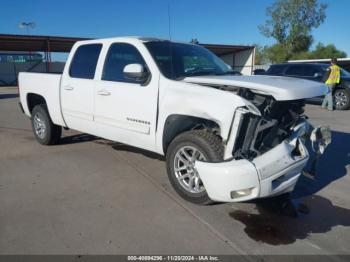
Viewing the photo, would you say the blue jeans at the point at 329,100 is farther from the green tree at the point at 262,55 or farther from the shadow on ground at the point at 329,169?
Answer: the green tree at the point at 262,55

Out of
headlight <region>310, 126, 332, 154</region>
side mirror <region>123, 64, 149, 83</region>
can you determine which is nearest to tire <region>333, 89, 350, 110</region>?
headlight <region>310, 126, 332, 154</region>

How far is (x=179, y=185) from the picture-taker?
412cm

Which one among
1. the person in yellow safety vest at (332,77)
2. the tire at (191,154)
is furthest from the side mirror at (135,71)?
the person in yellow safety vest at (332,77)

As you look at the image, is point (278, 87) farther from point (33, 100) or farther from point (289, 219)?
point (33, 100)

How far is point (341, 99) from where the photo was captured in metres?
12.9

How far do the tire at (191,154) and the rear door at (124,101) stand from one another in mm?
509

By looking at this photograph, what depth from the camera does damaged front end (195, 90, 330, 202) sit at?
3.34 metres

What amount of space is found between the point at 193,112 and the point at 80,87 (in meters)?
2.43

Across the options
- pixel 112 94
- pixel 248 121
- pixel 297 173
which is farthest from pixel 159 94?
pixel 297 173

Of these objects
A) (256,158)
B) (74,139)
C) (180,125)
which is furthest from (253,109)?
(74,139)

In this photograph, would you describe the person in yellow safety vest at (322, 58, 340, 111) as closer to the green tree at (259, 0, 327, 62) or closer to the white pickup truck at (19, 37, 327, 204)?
the white pickup truck at (19, 37, 327, 204)

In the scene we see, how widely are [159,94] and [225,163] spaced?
138 centimetres

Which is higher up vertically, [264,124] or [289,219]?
[264,124]

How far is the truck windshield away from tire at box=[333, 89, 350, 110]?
9.37 meters
